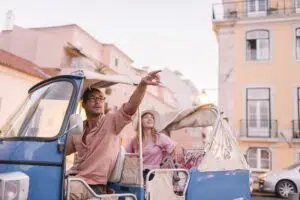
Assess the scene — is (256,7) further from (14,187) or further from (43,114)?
(14,187)

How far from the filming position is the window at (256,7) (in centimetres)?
2742

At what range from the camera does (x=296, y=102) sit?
83.9 ft

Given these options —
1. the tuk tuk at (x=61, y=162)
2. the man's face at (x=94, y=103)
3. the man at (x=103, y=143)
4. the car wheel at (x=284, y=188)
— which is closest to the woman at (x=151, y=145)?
the tuk tuk at (x=61, y=162)

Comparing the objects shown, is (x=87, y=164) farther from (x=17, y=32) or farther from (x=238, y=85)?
(x=17, y=32)

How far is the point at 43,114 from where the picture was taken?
374cm

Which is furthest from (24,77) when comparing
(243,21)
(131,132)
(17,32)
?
(131,132)

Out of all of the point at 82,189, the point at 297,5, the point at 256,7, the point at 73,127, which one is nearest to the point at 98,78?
the point at 73,127

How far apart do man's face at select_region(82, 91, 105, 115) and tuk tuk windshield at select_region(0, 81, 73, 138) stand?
54 cm

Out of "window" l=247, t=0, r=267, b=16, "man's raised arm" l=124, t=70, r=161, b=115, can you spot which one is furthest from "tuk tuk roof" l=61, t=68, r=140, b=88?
"window" l=247, t=0, r=267, b=16

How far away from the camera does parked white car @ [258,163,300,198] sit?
17875 millimetres

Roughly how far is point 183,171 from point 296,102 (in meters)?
22.6

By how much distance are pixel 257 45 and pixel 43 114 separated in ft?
82.2

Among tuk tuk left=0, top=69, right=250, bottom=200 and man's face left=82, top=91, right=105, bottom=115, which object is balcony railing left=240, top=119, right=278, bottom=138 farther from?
man's face left=82, top=91, right=105, bottom=115

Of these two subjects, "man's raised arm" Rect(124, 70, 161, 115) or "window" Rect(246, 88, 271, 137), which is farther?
"window" Rect(246, 88, 271, 137)
